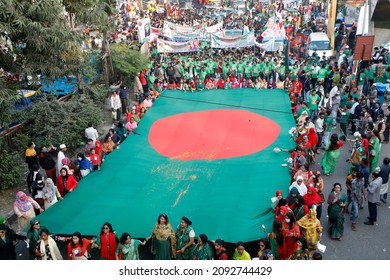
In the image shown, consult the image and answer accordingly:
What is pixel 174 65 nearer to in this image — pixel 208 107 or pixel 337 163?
pixel 208 107

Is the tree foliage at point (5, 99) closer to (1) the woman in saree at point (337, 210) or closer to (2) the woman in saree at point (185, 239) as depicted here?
(2) the woman in saree at point (185, 239)

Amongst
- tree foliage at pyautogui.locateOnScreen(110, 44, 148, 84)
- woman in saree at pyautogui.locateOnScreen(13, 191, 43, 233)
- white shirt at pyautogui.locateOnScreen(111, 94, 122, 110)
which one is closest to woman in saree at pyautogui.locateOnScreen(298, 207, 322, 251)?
woman in saree at pyautogui.locateOnScreen(13, 191, 43, 233)

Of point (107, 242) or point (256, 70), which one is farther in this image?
point (256, 70)

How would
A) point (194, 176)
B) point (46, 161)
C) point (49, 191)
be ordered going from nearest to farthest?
1. point (49, 191)
2. point (194, 176)
3. point (46, 161)

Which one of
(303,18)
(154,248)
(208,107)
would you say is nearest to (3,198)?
(154,248)

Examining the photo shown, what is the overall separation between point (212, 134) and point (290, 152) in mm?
2482

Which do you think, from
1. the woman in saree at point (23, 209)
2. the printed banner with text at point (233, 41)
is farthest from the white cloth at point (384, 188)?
the printed banner with text at point (233, 41)

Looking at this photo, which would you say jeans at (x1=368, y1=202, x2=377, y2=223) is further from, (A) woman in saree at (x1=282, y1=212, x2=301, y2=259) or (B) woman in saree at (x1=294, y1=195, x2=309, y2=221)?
(A) woman in saree at (x1=282, y1=212, x2=301, y2=259)

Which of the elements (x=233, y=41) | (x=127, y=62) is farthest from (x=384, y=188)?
(x=233, y=41)

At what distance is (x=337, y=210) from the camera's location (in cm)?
852

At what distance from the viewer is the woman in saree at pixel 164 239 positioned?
7625 mm

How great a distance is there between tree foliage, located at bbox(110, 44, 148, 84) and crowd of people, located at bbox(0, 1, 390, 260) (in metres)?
0.38

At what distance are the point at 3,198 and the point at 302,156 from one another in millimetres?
7330

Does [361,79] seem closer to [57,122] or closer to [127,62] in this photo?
[127,62]
